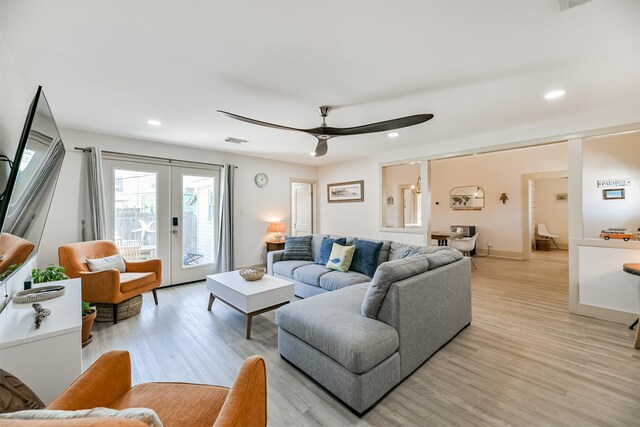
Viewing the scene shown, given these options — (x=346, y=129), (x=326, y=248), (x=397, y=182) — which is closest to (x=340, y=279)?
(x=326, y=248)

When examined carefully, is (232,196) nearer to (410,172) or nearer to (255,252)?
(255,252)

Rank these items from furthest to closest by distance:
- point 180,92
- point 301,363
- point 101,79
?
point 180,92, point 101,79, point 301,363

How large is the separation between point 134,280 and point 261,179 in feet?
10.2

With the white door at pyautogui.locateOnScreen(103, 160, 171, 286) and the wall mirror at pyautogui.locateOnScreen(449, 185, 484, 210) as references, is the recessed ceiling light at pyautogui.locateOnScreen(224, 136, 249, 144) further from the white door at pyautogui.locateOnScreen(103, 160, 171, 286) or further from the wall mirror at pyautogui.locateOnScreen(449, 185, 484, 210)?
the wall mirror at pyautogui.locateOnScreen(449, 185, 484, 210)

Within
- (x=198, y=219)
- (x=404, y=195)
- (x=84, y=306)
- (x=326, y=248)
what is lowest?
(x=84, y=306)

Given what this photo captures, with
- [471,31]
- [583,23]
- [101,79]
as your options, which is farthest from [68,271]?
[583,23]

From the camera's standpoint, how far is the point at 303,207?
704 centimetres

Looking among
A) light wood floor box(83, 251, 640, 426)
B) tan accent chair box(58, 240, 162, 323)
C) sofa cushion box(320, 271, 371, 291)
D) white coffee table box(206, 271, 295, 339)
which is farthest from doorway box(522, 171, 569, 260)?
tan accent chair box(58, 240, 162, 323)

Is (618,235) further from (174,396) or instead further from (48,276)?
(48,276)

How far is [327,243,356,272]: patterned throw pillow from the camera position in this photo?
11.8ft

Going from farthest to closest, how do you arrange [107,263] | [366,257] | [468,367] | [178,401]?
[366,257] < [107,263] < [468,367] < [178,401]

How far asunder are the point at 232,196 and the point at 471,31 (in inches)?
173

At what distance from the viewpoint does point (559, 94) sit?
2605 mm

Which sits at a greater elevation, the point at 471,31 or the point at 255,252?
the point at 471,31
